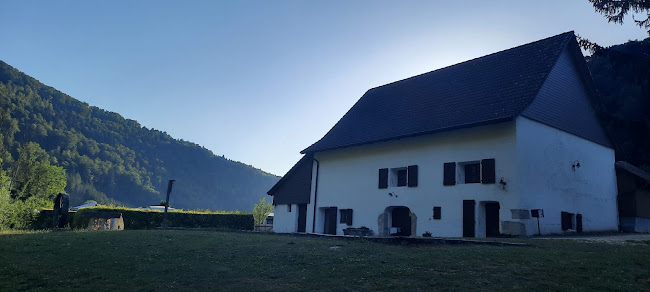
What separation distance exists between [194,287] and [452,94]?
2131 centimetres

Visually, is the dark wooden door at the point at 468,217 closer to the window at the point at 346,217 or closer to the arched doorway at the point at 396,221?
the arched doorway at the point at 396,221

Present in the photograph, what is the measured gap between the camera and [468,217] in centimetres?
2342

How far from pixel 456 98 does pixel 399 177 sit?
18.2 ft

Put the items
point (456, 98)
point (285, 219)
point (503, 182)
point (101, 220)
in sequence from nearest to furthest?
point (503, 182) < point (456, 98) < point (101, 220) < point (285, 219)

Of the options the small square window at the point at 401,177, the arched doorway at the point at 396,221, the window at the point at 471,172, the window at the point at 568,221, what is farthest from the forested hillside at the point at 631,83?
the arched doorway at the point at 396,221

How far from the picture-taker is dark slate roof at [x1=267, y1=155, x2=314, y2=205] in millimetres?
35281

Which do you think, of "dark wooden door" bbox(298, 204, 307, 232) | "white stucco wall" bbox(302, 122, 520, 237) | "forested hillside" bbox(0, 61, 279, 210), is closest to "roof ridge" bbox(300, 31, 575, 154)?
"white stucco wall" bbox(302, 122, 520, 237)

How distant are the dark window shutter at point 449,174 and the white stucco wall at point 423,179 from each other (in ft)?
0.71

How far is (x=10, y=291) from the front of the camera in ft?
32.6

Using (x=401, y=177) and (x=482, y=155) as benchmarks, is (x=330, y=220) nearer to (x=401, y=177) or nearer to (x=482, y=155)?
(x=401, y=177)

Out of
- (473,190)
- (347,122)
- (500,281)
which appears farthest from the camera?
(347,122)

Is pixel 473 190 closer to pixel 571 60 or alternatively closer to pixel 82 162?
pixel 571 60

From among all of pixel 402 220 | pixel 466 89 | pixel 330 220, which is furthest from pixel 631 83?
pixel 330 220

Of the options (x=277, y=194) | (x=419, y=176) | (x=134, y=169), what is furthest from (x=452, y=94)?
(x=134, y=169)
